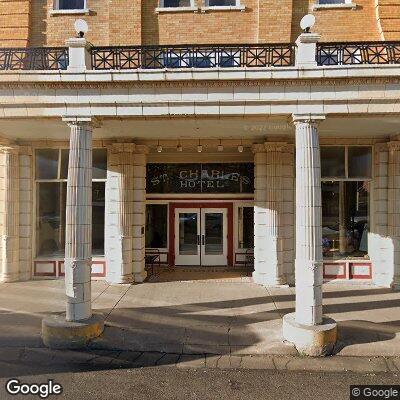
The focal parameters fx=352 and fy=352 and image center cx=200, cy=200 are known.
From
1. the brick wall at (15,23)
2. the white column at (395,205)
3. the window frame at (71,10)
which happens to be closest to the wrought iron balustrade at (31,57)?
the brick wall at (15,23)

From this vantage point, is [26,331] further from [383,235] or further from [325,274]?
[383,235]

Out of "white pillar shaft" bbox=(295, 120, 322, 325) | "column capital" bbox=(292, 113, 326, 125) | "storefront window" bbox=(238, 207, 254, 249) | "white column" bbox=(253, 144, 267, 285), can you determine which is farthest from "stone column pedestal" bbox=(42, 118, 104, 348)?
"storefront window" bbox=(238, 207, 254, 249)

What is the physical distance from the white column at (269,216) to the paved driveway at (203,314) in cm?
54

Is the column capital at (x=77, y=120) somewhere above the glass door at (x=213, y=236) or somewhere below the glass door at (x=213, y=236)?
above

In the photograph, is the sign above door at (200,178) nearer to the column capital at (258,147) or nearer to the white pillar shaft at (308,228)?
the column capital at (258,147)

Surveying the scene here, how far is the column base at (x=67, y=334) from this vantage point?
6492 millimetres

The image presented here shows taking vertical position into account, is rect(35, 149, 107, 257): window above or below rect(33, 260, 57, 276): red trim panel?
above

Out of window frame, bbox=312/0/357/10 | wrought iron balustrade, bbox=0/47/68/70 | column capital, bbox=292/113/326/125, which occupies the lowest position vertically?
column capital, bbox=292/113/326/125

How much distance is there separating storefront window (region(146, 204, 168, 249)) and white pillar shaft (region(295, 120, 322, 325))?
6.88 meters

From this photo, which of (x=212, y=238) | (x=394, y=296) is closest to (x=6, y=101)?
(x=212, y=238)

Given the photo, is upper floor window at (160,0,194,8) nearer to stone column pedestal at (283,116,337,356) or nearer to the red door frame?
stone column pedestal at (283,116,337,356)

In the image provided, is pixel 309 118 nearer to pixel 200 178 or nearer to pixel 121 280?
pixel 200 178

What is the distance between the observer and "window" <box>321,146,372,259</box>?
36.8 ft

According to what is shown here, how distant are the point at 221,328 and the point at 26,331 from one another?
3.96 meters
